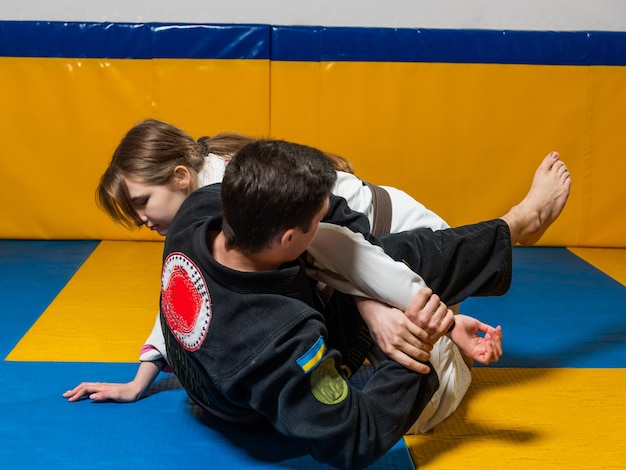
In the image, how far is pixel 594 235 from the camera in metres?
3.54

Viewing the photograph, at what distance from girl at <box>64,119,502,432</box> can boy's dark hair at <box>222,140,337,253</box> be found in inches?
11.2

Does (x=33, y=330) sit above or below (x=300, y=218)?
below

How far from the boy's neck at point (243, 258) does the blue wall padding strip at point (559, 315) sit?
98 cm

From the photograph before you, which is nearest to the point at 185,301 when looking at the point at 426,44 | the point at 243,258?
the point at 243,258

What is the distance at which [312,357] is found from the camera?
1.48 metres

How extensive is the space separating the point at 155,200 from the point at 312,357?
0.75 m

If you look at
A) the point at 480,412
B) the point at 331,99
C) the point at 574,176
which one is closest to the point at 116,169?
the point at 480,412

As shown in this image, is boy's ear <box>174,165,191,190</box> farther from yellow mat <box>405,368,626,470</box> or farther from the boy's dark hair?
yellow mat <box>405,368,626,470</box>

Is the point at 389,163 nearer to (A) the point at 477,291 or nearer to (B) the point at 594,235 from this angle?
(B) the point at 594,235

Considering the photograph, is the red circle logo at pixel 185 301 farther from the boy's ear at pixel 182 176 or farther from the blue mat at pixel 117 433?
the boy's ear at pixel 182 176

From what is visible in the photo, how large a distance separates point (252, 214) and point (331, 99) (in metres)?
2.01

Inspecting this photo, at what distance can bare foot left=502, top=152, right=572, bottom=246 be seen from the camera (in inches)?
81.9

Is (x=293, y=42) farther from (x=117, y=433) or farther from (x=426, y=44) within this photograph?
(x=117, y=433)

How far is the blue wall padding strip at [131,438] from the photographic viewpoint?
1745 mm
